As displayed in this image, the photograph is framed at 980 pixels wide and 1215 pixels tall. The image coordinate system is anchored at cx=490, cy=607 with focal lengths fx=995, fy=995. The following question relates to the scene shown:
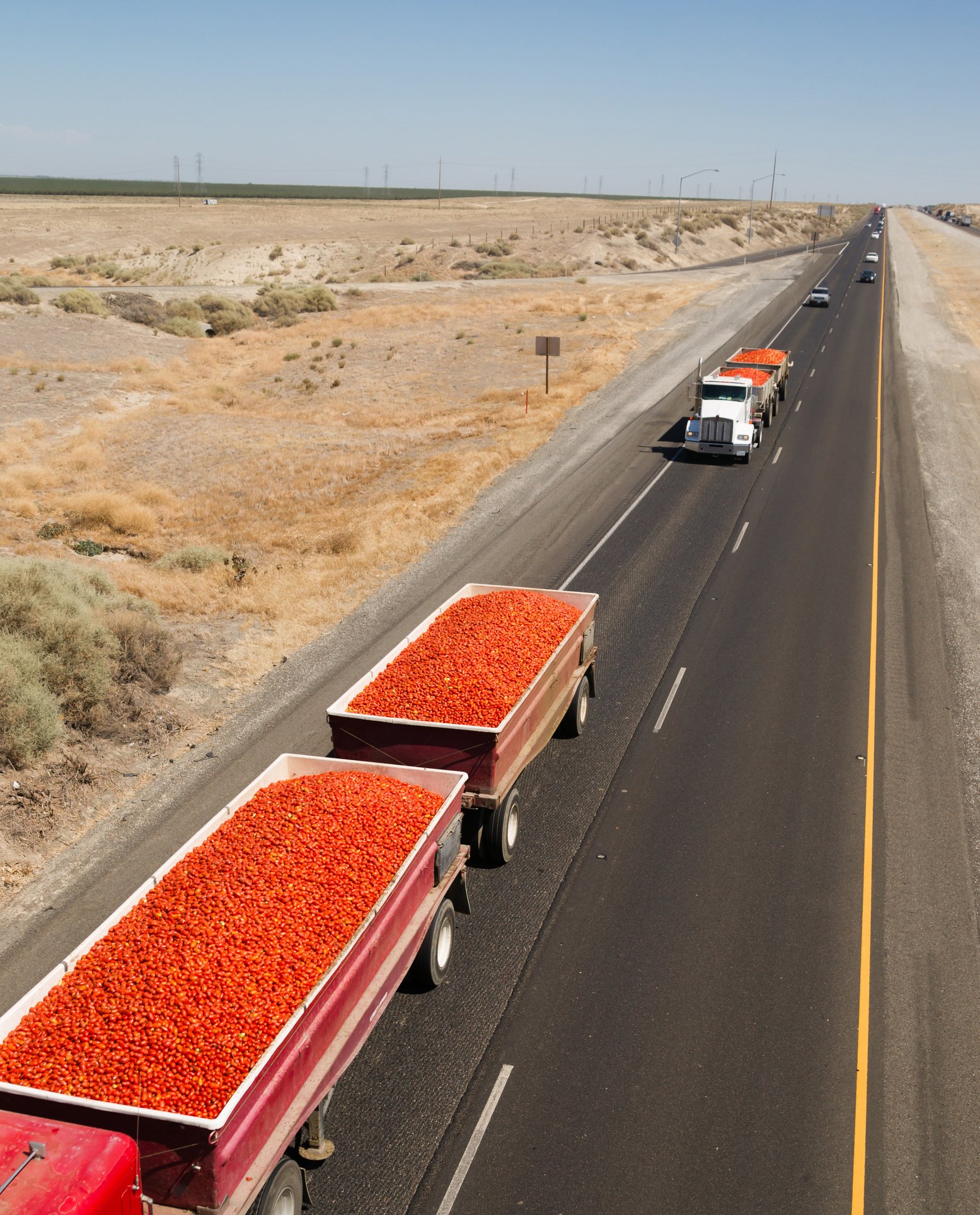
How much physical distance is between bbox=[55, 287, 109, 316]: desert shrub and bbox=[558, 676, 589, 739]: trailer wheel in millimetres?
50361

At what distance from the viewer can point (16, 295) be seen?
56188 mm

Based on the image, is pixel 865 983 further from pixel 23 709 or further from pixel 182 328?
pixel 182 328

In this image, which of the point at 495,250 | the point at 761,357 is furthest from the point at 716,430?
the point at 495,250

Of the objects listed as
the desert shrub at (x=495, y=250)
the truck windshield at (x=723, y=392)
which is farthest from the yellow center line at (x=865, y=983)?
the desert shrub at (x=495, y=250)

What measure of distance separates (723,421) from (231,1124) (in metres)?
27.7

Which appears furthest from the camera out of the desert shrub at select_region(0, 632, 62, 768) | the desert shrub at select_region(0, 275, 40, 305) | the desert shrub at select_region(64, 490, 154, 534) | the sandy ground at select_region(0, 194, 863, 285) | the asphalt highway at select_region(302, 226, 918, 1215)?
the sandy ground at select_region(0, 194, 863, 285)

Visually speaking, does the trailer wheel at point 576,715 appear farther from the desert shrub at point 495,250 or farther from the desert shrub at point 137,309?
the desert shrub at point 495,250

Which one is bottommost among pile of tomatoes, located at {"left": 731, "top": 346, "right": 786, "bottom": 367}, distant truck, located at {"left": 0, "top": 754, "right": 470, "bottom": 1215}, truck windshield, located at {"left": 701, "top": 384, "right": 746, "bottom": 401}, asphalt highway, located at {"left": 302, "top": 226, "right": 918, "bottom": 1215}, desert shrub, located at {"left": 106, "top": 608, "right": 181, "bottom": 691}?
asphalt highway, located at {"left": 302, "top": 226, "right": 918, "bottom": 1215}

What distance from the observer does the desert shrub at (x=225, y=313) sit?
197 ft

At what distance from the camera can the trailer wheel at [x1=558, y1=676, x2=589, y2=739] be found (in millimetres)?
14609

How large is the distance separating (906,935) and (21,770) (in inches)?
443

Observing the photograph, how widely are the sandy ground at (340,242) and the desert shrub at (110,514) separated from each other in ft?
206

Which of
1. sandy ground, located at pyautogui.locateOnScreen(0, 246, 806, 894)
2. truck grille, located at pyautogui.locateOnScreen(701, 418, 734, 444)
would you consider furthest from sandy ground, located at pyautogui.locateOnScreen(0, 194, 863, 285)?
truck grille, located at pyautogui.locateOnScreen(701, 418, 734, 444)

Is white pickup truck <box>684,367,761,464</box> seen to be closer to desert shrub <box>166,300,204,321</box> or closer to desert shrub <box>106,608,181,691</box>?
desert shrub <box>106,608,181,691</box>
